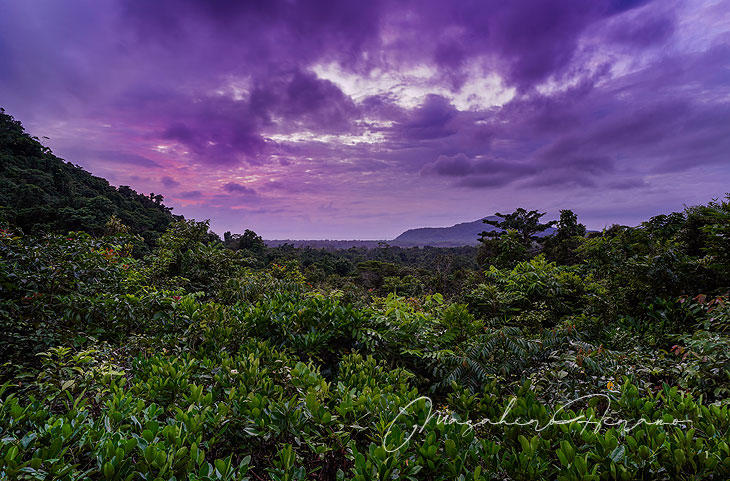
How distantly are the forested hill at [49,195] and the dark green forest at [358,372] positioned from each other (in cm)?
1821

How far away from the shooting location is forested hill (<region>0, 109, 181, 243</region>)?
2684 centimetres

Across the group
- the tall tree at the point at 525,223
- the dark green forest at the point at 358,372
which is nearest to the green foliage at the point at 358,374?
the dark green forest at the point at 358,372

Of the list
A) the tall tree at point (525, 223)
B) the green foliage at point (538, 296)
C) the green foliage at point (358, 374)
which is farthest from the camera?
the tall tree at point (525, 223)

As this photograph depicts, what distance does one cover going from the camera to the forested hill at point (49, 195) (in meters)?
26.8

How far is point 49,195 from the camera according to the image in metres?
31.2

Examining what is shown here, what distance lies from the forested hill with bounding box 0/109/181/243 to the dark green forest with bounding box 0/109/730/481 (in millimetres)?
18206

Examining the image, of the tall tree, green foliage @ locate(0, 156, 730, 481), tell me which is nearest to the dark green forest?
green foliage @ locate(0, 156, 730, 481)

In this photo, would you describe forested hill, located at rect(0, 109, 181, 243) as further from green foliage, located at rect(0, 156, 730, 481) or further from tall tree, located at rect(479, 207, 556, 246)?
tall tree, located at rect(479, 207, 556, 246)

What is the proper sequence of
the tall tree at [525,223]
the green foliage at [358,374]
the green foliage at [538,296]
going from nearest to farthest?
the green foliage at [358,374]
the green foliage at [538,296]
the tall tree at [525,223]

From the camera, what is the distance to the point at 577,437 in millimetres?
1576

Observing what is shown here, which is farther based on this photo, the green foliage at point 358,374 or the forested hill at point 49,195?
the forested hill at point 49,195

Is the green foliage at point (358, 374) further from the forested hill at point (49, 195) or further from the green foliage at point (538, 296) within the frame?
the forested hill at point (49, 195)

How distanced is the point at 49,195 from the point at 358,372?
44009 mm

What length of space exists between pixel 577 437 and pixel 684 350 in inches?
116
